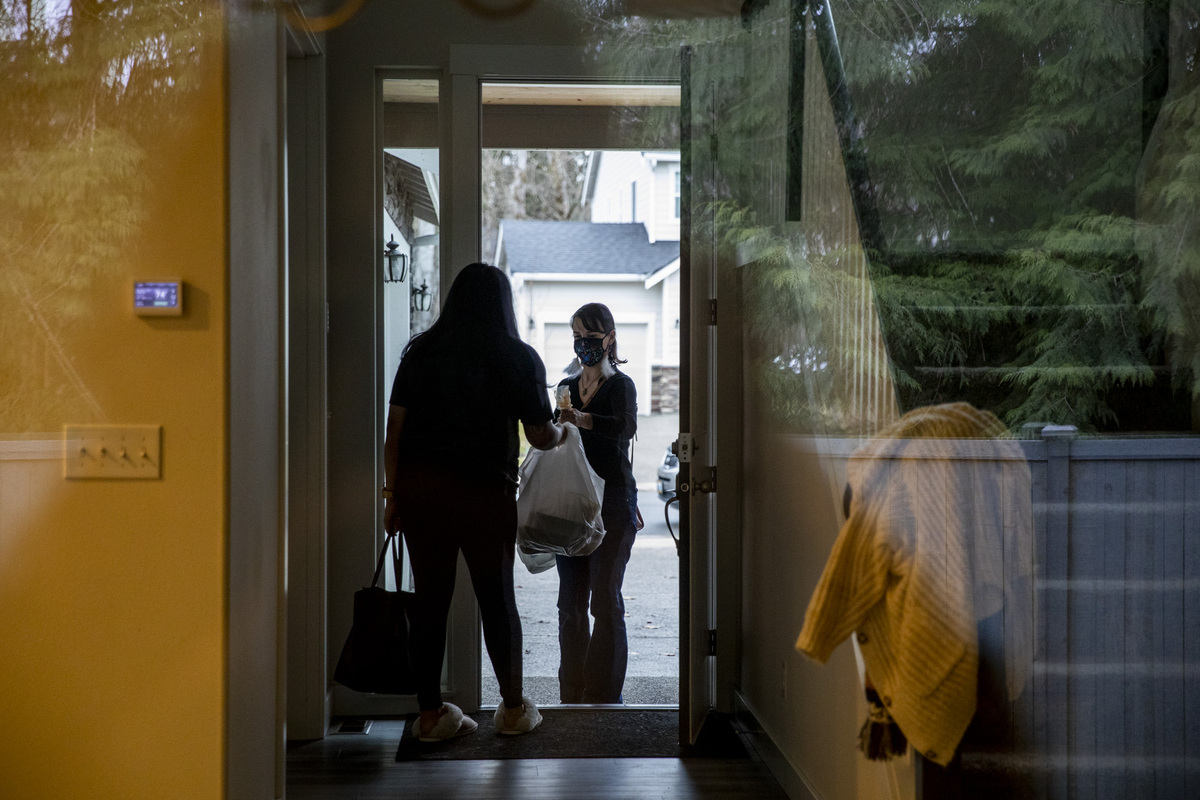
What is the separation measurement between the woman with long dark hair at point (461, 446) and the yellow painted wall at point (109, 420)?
3.39 ft

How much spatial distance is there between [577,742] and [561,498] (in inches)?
31.6

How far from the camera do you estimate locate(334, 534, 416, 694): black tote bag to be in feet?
8.89

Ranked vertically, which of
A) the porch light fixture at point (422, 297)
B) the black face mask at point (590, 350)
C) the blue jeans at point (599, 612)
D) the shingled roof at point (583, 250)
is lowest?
the blue jeans at point (599, 612)

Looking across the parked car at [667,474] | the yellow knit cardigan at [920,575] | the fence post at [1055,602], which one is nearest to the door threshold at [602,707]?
the fence post at [1055,602]

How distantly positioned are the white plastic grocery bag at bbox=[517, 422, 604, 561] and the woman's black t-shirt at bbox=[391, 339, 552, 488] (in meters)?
0.36

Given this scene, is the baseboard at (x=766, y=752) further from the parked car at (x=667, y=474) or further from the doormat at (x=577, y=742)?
the parked car at (x=667, y=474)

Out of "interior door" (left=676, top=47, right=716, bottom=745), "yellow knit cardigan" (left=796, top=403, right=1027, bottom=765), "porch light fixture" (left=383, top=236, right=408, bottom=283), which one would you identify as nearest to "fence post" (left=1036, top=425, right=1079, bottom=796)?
"yellow knit cardigan" (left=796, top=403, right=1027, bottom=765)

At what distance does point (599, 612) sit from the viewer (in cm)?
339

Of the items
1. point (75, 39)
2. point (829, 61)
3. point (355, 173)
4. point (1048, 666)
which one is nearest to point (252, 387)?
point (75, 39)

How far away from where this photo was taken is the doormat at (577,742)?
2881mm

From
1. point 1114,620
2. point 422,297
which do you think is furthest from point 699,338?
point 1114,620

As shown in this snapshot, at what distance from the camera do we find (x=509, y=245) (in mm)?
4594

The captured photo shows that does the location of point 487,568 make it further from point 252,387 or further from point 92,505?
point 92,505

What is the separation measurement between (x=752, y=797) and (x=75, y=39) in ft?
8.11
